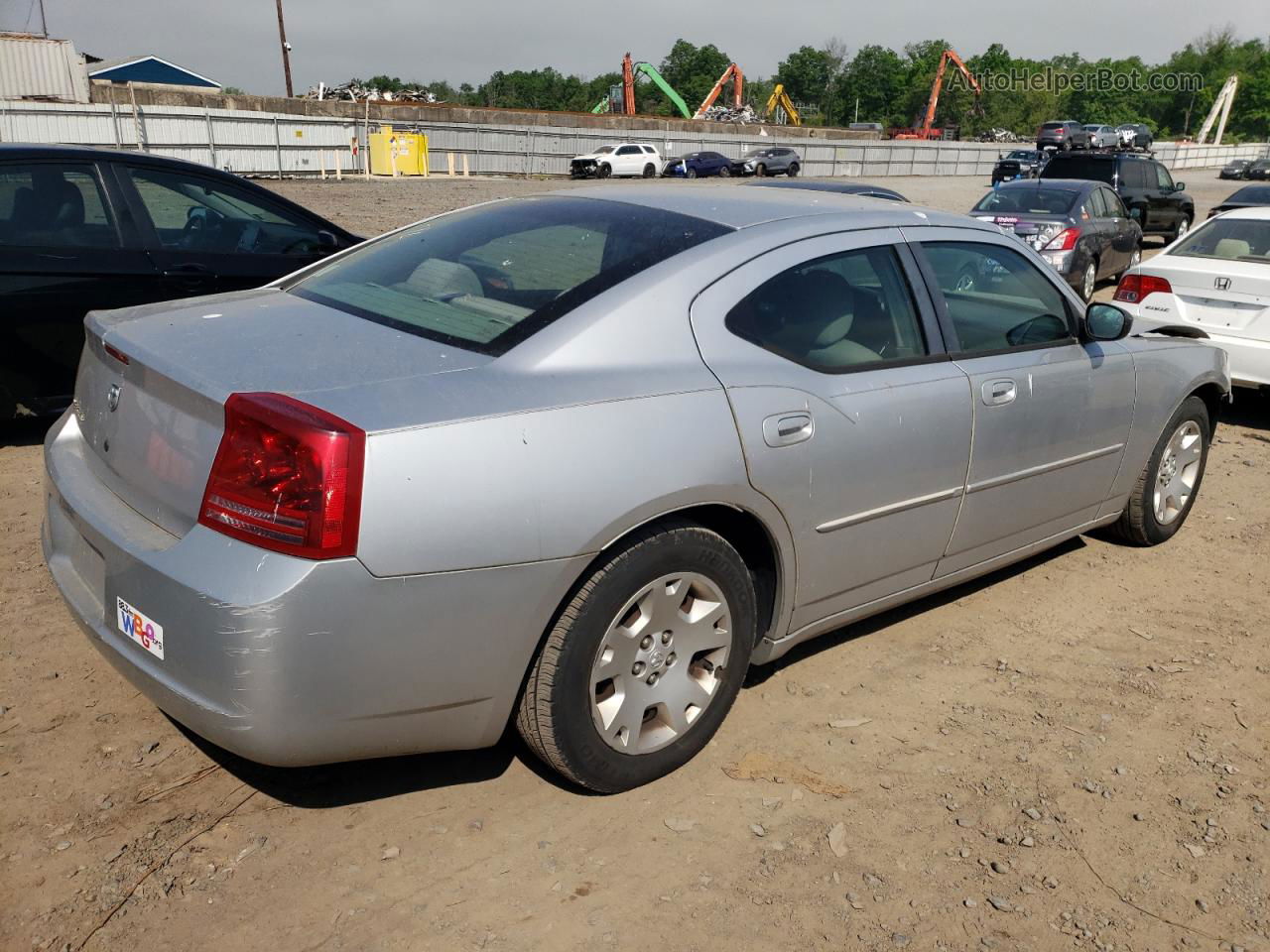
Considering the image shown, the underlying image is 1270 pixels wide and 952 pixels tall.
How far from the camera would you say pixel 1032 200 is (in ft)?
44.3

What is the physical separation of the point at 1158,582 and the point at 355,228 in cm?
1538

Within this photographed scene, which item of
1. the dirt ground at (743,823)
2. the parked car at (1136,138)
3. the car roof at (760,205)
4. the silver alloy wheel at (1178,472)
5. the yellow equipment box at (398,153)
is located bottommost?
the yellow equipment box at (398,153)

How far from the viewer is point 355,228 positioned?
17.9 metres

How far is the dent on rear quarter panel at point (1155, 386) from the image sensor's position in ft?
15.2

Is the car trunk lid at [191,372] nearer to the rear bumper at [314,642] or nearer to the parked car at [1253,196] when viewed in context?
the rear bumper at [314,642]

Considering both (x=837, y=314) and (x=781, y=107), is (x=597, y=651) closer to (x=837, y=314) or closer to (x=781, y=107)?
(x=837, y=314)

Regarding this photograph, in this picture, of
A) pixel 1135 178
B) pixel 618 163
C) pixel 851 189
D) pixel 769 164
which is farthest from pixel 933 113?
pixel 851 189

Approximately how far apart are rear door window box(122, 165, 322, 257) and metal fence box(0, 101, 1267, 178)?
23.2m

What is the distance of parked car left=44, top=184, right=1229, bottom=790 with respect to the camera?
2.42 m

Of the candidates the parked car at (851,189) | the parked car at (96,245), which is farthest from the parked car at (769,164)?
the parked car at (96,245)

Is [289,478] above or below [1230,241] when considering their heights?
above

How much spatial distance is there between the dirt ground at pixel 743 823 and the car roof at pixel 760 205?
5.13 feet

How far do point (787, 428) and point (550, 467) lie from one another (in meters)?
0.84

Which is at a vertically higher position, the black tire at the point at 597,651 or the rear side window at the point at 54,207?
the rear side window at the point at 54,207
